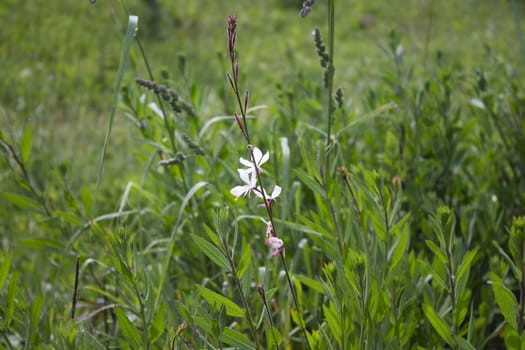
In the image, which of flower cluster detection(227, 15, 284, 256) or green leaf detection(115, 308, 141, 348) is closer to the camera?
flower cluster detection(227, 15, 284, 256)

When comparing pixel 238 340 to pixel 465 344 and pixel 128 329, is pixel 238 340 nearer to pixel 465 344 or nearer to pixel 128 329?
pixel 128 329

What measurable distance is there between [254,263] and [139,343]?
1.36ft

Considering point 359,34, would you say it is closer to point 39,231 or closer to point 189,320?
point 39,231

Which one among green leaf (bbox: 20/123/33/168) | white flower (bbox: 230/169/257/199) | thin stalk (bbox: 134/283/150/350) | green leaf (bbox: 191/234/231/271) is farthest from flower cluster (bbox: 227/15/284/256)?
green leaf (bbox: 20/123/33/168)

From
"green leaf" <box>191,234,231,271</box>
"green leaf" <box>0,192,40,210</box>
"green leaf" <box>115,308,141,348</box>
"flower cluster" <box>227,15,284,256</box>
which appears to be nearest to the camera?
"flower cluster" <box>227,15,284,256</box>

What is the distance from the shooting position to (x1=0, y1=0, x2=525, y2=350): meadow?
3.37ft

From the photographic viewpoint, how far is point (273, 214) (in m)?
1.61

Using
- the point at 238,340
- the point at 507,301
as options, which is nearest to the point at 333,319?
the point at 238,340

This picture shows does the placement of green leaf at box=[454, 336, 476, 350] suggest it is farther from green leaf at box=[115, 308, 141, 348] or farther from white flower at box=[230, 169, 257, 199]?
green leaf at box=[115, 308, 141, 348]

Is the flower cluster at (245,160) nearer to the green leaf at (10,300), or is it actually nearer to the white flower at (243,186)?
the white flower at (243,186)

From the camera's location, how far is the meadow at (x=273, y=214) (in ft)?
3.37

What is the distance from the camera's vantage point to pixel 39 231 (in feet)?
7.86

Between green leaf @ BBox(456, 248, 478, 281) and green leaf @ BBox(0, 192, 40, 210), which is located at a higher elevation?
green leaf @ BBox(456, 248, 478, 281)

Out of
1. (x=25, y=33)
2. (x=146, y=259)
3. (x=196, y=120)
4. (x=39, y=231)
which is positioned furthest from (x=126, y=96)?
(x=25, y=33)
